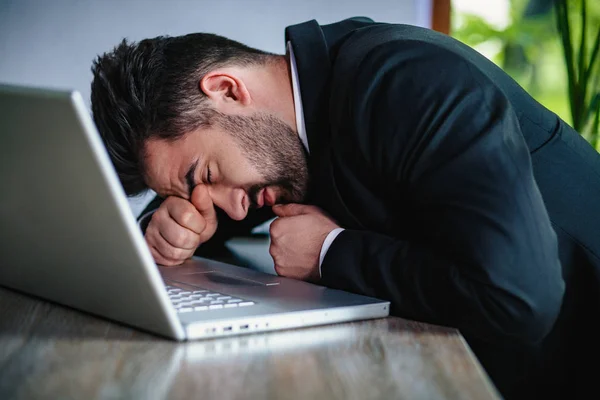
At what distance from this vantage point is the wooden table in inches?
31.0

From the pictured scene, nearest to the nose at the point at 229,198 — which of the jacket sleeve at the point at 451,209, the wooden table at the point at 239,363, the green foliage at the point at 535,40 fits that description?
the jacket sleeve at the point at 451,209

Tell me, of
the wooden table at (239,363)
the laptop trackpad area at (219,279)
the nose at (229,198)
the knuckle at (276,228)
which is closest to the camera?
the wooden table at (239,363)

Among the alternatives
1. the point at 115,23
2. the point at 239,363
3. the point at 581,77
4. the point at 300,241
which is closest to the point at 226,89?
the point at 300,241

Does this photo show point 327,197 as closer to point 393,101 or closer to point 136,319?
point 393,101

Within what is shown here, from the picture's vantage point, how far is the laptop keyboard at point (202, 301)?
41.7 inches

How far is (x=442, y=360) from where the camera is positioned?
2.95 feet

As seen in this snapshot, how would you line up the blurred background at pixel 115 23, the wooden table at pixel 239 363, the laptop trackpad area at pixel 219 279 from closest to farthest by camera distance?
the wooden table at pixel 239 363, the laptop trackpad area at pixel 219 279, the blurred background at pixel 115 23

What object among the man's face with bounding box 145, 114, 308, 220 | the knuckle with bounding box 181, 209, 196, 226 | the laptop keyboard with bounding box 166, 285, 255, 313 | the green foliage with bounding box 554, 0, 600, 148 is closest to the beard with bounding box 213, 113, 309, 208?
the man's face with bounding box 145, 114, 308, 220

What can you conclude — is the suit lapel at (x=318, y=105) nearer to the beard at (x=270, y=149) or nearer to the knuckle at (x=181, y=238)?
the beard at (x=270, y=149)

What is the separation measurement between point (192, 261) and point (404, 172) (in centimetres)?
53

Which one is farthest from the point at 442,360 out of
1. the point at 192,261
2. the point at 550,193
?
the point at 192,261

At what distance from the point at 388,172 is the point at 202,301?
353mm

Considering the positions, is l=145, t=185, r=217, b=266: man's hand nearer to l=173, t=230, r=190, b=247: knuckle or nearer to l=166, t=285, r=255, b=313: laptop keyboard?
l=173, t=230, r=190, b=247: knuckle

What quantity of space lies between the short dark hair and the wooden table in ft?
1.66
